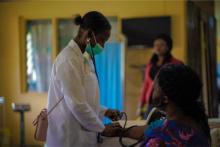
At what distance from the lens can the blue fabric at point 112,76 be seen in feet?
14.1

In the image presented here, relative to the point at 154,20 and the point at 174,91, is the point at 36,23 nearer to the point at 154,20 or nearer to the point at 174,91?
the point at 154,20

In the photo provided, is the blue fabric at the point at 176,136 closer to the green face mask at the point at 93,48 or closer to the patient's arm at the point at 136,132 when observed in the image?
the patient's arm at the point at 136,132

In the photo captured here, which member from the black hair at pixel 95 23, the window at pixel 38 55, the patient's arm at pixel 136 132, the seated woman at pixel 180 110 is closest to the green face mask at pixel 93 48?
the black hair at pixel 95 23

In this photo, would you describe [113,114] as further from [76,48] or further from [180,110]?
[180,110]

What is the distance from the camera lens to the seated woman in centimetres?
119

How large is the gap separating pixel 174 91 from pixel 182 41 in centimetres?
301

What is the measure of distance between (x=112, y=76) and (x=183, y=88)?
3.15m

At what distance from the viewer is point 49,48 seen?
15.9ft

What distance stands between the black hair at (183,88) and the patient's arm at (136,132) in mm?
412

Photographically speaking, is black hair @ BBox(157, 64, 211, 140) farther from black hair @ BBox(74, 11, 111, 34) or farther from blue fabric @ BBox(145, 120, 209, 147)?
black hair @ BBox(74, 11, 111, 34)

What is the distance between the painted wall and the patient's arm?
2.59 meters

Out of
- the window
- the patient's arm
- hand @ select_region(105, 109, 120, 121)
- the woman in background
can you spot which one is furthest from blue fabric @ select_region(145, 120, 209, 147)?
the window

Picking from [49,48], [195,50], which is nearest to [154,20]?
[195,50]

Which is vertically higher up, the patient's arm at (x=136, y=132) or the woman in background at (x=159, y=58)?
the woman in background at (x=159, y=58)
